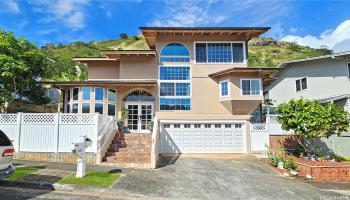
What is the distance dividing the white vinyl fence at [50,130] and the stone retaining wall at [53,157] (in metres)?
0.21

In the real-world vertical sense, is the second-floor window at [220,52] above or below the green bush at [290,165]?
above

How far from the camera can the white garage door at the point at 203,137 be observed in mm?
17359

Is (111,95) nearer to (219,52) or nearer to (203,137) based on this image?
(203,137)

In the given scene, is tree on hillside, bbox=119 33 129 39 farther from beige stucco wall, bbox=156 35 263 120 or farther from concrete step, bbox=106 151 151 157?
concrete step, bbox=106 151 151 157

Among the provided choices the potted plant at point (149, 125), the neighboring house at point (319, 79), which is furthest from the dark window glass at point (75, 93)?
the neighboring house at point (319, 79)

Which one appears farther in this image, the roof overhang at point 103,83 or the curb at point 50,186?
the roof overhang at point 103,83

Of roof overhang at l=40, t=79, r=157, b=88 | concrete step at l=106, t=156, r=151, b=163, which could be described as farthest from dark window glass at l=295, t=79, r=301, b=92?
concrete step at l=106, t=156, r=151, b=163

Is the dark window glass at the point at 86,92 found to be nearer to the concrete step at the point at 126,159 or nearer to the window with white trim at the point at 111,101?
the window with white trim at the point at 111,101

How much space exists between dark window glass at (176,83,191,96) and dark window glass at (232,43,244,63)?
13.9 feet

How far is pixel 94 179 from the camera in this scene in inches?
379

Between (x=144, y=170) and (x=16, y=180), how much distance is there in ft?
17.0

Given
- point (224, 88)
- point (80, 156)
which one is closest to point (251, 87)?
point (224, 88)

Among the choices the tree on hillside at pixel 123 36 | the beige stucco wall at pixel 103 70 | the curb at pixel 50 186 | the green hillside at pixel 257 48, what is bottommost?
the curb at pixel 50 186

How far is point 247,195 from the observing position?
9.20 m
